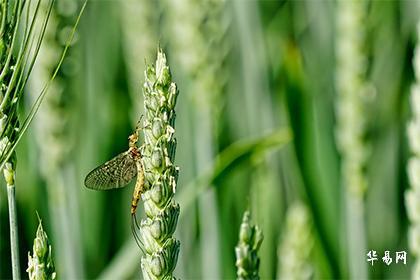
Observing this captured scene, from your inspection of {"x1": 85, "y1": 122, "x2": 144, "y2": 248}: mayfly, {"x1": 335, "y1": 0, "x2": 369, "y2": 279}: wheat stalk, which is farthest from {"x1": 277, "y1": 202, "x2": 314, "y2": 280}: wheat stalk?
{"x1": 335, "y1": 0, "x2": 369, "y2": 279}: wheat stalk

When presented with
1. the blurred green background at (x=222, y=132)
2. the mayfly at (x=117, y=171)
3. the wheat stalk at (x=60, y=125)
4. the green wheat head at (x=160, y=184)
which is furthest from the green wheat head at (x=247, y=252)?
the wheat stalk at (x=60, y=125)

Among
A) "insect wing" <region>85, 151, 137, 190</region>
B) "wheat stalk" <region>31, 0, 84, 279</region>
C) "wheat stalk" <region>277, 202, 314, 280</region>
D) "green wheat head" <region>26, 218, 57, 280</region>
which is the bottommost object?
"green wheat head" <region>26, 218, 57, 280</region>

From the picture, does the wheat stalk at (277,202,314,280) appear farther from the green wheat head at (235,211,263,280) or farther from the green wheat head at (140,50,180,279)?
the green wheat head at (140,50,180,279)

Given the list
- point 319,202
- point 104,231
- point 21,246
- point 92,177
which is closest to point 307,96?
point 319,202

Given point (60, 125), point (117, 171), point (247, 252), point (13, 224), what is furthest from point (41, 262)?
point (60, 125)

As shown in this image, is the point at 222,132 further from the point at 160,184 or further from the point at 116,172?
the point at 160,184

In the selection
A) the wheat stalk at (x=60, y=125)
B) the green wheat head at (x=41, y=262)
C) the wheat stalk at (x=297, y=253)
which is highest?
the wheat stalk at (x=60, y=125)

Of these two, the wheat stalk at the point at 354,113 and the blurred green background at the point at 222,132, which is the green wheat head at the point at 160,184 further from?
the wheat stalk at the point at 354,113
